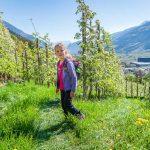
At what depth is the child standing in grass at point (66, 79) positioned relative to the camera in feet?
32.2

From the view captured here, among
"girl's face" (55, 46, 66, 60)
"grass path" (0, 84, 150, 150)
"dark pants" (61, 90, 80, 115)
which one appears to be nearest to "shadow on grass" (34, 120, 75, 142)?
"grass path" (0, 84, 150, 150)

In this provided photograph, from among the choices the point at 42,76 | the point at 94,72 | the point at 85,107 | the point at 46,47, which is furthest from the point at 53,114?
the point at 46,47

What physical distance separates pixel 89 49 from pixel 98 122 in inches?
606

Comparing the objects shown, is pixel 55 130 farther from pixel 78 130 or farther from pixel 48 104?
pixel 48 104

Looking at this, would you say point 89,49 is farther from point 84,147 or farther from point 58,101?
point 84,147

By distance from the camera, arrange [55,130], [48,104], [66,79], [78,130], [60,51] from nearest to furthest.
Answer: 1. [78,130]
2. [55,130]
3. [60,51]
4. [66,79]
5. [48,104]

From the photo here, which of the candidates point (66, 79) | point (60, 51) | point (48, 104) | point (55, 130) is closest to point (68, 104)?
point (66, 79)

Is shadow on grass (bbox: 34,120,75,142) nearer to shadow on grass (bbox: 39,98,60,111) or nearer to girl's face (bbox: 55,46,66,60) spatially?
girl's face (bbox: 55,46,66,60)

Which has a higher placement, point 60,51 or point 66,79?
point 60,51

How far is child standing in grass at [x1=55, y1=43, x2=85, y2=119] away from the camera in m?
9.83

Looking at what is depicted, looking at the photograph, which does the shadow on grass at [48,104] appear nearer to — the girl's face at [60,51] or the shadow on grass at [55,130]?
the shadow on grass at [55,130]

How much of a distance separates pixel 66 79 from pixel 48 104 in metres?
3.27

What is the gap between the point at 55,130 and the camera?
9.33 meters

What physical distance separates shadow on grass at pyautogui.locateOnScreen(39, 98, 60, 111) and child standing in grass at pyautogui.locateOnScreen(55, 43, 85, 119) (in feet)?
6.49
